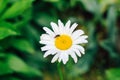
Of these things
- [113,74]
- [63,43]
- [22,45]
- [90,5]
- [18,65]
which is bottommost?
[63,43]

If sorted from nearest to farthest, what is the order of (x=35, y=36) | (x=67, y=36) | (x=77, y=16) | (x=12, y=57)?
(x=67, y=36) → (x=12, y=57) → (x=35, y=36) → (x=77, y=16)

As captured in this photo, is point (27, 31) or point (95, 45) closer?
point (27, 31)

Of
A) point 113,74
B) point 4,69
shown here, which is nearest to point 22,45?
point 4,69

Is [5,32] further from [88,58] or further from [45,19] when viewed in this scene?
[88,58]

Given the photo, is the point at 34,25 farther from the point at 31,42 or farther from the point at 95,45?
the point at 95,45

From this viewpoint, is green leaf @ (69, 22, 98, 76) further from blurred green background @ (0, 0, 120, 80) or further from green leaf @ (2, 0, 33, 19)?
green leaf @ (2, 0, 33, 19)

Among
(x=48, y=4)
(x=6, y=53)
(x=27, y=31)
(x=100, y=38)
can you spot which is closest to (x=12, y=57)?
(x=6, y=53)
